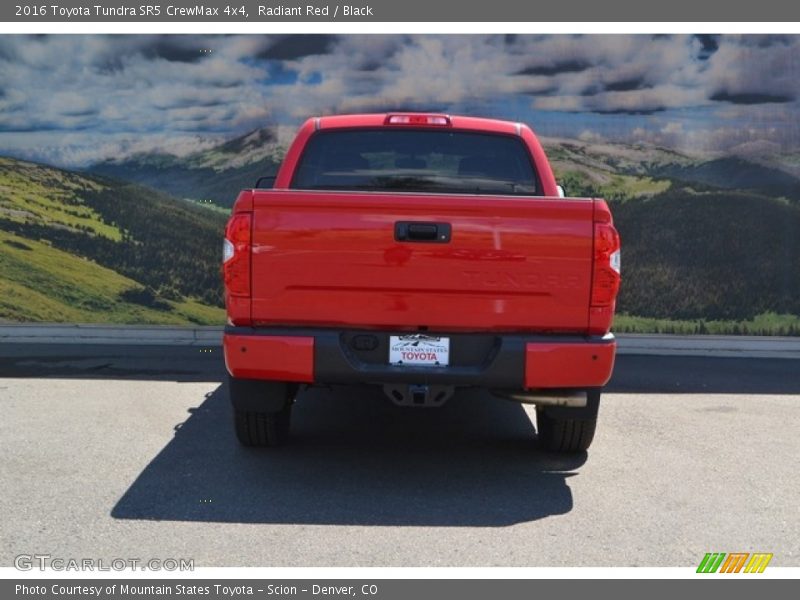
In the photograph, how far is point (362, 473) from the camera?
5.73 metres

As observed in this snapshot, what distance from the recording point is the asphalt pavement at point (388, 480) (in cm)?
447

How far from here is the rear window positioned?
6395 millimetres

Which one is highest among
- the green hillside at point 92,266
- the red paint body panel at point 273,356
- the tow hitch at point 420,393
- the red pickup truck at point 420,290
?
the red pickup truck at point 420,290

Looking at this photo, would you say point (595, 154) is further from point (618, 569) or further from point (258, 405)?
point (618, 569)

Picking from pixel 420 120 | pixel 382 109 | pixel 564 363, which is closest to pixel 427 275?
pixel 564 363

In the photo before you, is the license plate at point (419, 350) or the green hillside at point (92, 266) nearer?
the license plate at point (419, 350)

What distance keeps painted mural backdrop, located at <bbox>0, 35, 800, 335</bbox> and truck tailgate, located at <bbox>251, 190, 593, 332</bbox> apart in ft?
19.0

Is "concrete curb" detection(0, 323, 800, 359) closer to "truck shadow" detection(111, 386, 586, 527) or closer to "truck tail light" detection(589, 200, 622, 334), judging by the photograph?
"truck shadow" detection(111, 386, 586, 527)

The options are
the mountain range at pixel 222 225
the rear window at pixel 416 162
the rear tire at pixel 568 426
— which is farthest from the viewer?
the mountain range at pixel 222 225

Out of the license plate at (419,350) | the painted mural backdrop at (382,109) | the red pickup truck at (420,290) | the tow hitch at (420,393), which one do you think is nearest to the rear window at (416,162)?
the red pickup truck at (420,290)

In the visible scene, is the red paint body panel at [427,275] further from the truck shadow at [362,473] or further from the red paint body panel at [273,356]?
the truck shadow at [362,473]

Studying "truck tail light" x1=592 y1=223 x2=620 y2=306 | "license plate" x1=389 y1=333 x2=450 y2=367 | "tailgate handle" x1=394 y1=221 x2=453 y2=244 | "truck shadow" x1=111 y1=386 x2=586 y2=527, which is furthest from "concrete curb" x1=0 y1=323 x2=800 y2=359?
"tailgate handle" x1=394 y1=221 x2=453 y2=244

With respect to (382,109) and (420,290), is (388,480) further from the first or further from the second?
(382,109)

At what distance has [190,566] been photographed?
418 cm
